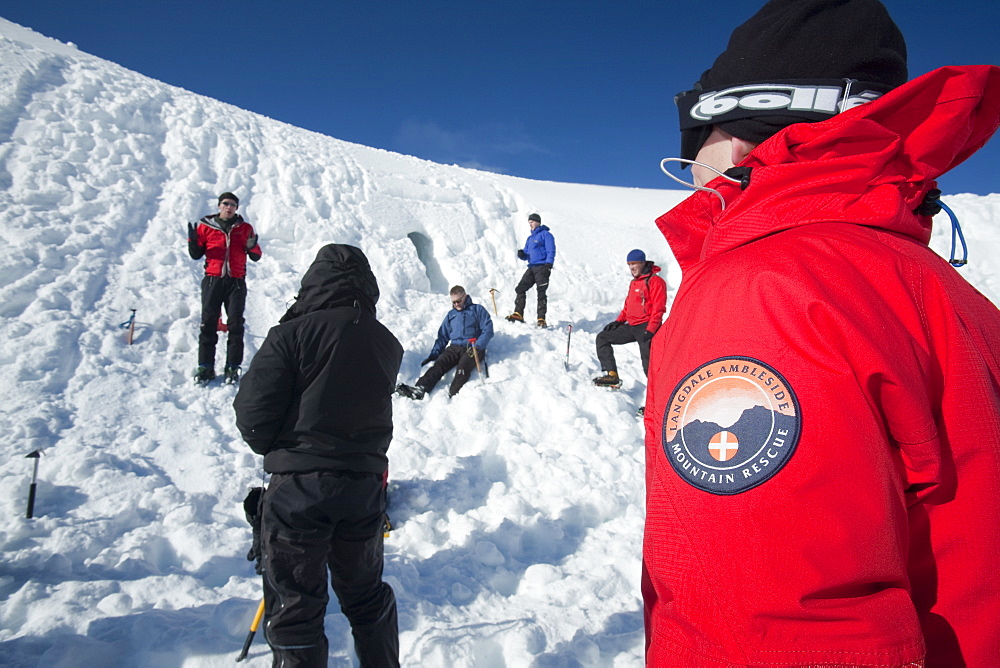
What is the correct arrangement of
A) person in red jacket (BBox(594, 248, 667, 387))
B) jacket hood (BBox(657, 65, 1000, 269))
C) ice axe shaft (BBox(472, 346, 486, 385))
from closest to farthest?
1. jacket hood (BBox(657, 65, 1000, 269))
2. person in red jacket (BBox(594, 248, 667, 387))
3. ice axe shaft (BBox(472, 346, 486, 385))

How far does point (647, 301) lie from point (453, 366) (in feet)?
9.58

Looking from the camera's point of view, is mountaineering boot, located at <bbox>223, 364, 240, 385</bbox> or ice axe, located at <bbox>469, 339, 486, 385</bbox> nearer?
mountaineering boot, located at <bbox>223, 364, 240, 385</bbox>

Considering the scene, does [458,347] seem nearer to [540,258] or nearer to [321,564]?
[540,258]

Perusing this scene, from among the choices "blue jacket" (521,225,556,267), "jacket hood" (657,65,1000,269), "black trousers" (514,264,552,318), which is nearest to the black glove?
"jacket hood" (657,65,1000,269)

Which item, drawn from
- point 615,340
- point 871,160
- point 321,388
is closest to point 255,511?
point 321,388

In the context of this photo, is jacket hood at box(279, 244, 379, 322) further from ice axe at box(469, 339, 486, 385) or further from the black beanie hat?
ice axe at box(469, 339, 486, 385)

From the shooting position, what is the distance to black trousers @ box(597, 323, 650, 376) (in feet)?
22.6

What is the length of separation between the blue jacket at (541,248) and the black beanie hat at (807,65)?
812 centimetres

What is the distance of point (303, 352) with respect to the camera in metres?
2.57

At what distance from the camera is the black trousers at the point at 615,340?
6902mm

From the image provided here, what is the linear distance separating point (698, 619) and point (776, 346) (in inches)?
18.1

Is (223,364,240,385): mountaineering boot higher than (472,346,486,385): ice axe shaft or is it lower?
lower

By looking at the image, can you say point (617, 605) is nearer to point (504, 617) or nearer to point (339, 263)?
point (504, 617)

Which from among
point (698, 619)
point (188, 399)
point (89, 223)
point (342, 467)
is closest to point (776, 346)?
point (698, 619)
